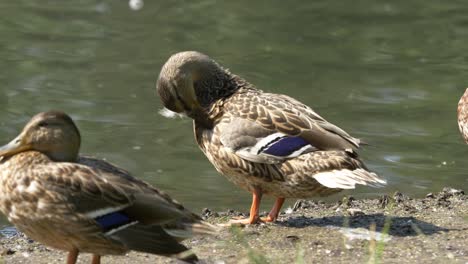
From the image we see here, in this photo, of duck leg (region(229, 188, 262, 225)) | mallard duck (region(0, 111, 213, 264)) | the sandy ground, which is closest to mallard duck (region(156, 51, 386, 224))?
duck leg (region(229, 188, 262, 225))

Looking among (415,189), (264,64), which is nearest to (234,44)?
(264,64)

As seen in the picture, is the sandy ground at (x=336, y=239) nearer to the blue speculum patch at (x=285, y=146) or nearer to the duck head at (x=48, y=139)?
the blue speculum patch at (x=285, y=146)

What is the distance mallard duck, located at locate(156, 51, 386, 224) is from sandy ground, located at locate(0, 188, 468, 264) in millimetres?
288

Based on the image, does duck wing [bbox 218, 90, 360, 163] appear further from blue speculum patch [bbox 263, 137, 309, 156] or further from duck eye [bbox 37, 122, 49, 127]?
duck eye [bbox 37, 122, 49, 127]

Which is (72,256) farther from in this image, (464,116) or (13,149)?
(464,116)

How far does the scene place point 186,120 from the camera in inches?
448

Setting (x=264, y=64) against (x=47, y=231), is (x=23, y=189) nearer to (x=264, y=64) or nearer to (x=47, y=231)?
(x=47, y=231)

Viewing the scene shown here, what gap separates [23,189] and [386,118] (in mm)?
5978

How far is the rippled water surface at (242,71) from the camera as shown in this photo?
10289 mm

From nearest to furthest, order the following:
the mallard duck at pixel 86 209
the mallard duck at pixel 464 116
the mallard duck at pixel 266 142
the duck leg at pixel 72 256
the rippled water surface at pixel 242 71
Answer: the mallard duck at pixel 86 209
the duck leg at pixel 72 256
the mallard duck at pixel 266 142
the mallard duck at pixel 464 116
the rippled water surface at pixel 242 71

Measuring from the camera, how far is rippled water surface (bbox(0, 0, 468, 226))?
10.3 meters

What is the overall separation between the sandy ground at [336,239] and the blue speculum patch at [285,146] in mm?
507

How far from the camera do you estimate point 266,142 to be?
307 inches

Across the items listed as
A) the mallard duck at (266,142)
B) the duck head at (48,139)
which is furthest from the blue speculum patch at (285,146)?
the duck head at (48,139)
